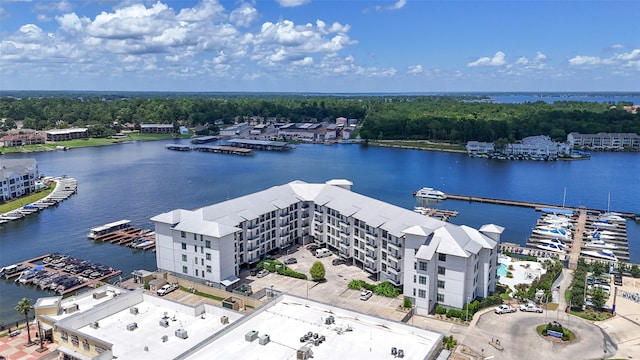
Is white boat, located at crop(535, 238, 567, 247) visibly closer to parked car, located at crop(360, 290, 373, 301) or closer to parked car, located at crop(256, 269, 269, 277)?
parked car, located at crop(360, 290, 373, 301)

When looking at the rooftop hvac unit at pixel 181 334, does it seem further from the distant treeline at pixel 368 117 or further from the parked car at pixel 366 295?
the distant treeline at pixel 368 117

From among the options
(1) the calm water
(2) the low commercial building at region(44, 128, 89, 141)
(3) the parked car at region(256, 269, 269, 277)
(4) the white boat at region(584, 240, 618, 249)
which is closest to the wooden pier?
(1) the calm water

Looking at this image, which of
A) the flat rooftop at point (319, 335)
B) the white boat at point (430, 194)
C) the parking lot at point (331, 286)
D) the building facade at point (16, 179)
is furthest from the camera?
the white boat at point (430, 194)

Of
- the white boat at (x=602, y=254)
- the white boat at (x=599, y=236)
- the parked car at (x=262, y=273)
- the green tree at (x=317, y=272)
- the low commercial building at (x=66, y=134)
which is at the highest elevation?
the low commercial building at (x=66, y=134)

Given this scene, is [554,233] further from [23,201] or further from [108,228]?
[23,201]

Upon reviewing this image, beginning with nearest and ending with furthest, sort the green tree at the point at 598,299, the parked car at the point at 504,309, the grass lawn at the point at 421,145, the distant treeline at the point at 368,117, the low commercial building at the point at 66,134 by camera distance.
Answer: the parked car at the point at 504,309 → the green tree at the point at 598,299 → the grass lawn at the point at 421,145 → the low commercial building at the point at 66,134 → the distant treeline at the point at 368,117

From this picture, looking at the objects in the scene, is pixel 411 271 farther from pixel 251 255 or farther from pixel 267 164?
pixel 267 164

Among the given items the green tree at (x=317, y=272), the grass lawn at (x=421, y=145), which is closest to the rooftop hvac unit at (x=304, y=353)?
the green tree at (x=317, y=272)
